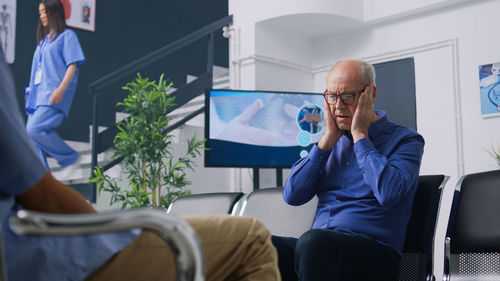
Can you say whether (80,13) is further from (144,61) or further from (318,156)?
(318,156)

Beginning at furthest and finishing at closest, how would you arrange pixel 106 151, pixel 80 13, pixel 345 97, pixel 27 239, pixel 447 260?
pixel 106 151 → pixel 80 13 → pixel 345 97 → pixel 447 260 → pixel 27 239

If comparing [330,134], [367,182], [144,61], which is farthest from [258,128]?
[367,182]

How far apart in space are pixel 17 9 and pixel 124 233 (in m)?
4.84

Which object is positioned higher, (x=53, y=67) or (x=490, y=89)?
(x=53, y=67)

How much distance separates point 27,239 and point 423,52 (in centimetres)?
516

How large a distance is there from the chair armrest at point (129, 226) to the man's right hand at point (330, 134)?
59.8 inches

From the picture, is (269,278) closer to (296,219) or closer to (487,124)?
(296,219)

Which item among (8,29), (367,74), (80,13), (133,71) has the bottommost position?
(367,74)

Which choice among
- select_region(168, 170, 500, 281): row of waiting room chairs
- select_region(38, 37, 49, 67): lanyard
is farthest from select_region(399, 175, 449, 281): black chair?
select_region(38, 37, 49, 67): lanyard

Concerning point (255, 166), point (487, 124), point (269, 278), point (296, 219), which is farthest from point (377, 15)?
point (269, 278)

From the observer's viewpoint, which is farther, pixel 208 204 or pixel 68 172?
pixel 68 172

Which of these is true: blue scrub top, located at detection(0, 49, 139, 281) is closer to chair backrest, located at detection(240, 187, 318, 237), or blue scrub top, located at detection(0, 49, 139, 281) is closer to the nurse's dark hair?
chair backrest, located at detection(240, 187, 318, 237)

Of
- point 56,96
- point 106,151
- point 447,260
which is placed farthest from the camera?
point 106,151

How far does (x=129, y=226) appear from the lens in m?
0.80
